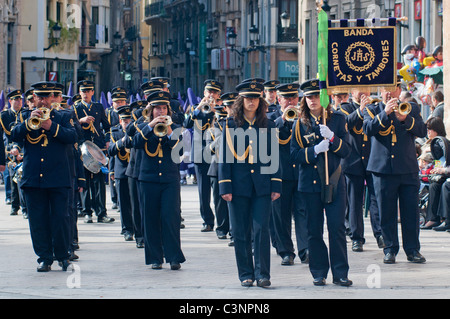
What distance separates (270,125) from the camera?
12.0 metres

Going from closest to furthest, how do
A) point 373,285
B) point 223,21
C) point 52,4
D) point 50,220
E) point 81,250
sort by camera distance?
point 373,285 → point 50,220 → point 81,250 → point 52,4 → point 223,21

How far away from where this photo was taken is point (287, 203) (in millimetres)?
13898

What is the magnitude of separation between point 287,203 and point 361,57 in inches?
73.8

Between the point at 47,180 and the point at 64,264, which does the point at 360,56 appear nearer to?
the point at 47,180

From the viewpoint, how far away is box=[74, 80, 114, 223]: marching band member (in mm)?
18656

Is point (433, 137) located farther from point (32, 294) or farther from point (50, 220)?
point (32, 294)

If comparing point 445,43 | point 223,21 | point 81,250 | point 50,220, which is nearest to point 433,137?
point 445,43

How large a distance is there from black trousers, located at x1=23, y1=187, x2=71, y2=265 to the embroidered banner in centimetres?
324

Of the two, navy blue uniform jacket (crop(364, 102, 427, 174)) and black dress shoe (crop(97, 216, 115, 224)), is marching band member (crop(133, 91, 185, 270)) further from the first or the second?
black dress shoe (crop(97, 216, 115, 224))

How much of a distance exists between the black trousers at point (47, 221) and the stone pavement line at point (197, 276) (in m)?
0.23

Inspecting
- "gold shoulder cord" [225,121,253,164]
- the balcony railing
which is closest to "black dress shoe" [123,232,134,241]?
"gold shoulder cord" [225,121,253,164]

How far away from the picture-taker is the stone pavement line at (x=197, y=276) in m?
11.3

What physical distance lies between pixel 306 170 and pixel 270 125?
23.0 inches

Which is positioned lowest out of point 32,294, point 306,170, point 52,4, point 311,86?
point 32,294
